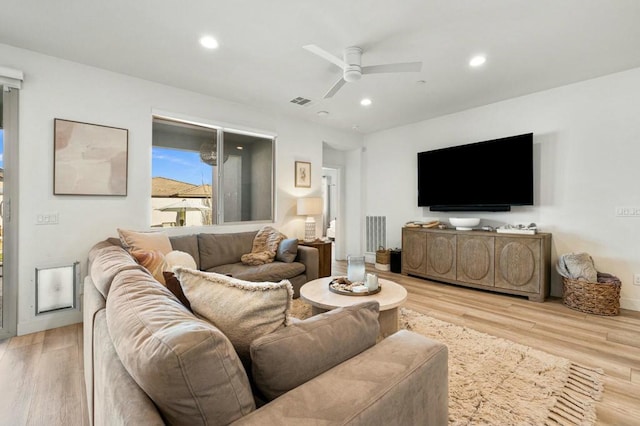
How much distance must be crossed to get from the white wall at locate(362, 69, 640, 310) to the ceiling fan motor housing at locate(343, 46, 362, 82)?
2549mm

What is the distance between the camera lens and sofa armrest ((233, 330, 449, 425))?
28.3 inches

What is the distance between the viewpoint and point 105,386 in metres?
0.81

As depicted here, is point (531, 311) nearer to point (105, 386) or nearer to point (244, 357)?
point (244, 357)

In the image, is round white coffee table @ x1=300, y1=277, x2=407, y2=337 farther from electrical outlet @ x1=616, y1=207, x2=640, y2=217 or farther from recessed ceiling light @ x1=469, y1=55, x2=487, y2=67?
electrical outlet @ x1=616, y1=207, x2=640, y2=217

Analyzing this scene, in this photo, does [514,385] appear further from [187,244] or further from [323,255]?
[187,244]

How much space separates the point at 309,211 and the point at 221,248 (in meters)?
1.50

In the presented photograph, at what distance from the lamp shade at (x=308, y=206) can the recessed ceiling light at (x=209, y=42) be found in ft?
7.79

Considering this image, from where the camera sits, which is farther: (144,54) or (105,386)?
(144,54)

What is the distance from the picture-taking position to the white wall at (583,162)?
3.24 m

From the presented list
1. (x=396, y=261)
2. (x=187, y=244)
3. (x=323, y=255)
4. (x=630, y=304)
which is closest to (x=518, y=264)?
(x=630, y=304)

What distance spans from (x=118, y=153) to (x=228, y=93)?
148 cm

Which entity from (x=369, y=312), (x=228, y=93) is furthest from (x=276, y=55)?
(x=369, y=312)

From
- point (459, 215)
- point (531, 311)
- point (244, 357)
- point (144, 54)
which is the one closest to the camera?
point (244, 357)

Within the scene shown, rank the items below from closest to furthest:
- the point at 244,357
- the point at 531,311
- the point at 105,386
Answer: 1. the point at 105,386
2. the point at 244,357
3. the point at 531,311
